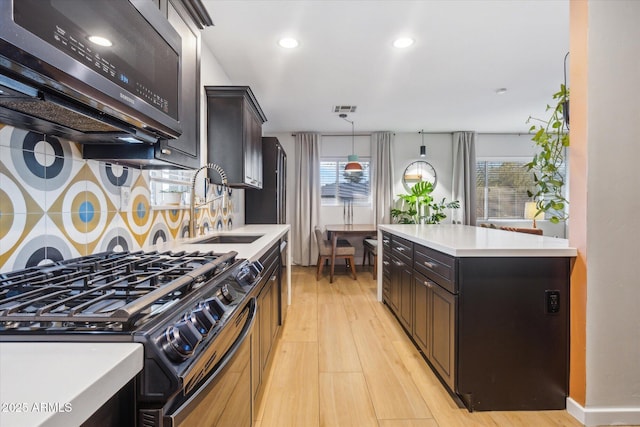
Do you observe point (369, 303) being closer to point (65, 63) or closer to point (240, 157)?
point (240, 157)

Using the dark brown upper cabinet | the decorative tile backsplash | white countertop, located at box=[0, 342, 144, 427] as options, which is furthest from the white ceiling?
white countertop, located at box=[0, 342, 144, 427]

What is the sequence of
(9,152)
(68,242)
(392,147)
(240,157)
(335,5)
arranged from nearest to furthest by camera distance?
(9,152) → (68,242) → (335,5) → (240,157) → (392,147)

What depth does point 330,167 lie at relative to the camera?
6.35 metres

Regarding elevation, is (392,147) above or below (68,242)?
above

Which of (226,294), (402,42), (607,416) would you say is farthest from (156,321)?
(402,42)

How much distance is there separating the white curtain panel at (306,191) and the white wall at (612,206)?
4.71 meters

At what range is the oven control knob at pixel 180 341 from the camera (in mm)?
586

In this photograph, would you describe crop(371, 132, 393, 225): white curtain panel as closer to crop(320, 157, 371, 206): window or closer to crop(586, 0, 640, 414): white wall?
crop(320, 157, 371, 206): window

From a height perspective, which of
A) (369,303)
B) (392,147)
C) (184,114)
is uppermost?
(392,147)

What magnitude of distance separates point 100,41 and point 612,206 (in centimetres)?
230

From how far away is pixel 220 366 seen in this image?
0.82 m

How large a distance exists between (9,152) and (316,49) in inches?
102

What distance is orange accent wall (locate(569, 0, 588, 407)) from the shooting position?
5.57 ft

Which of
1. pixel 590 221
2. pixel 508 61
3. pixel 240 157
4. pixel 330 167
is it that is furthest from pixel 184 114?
pixel 330 167
